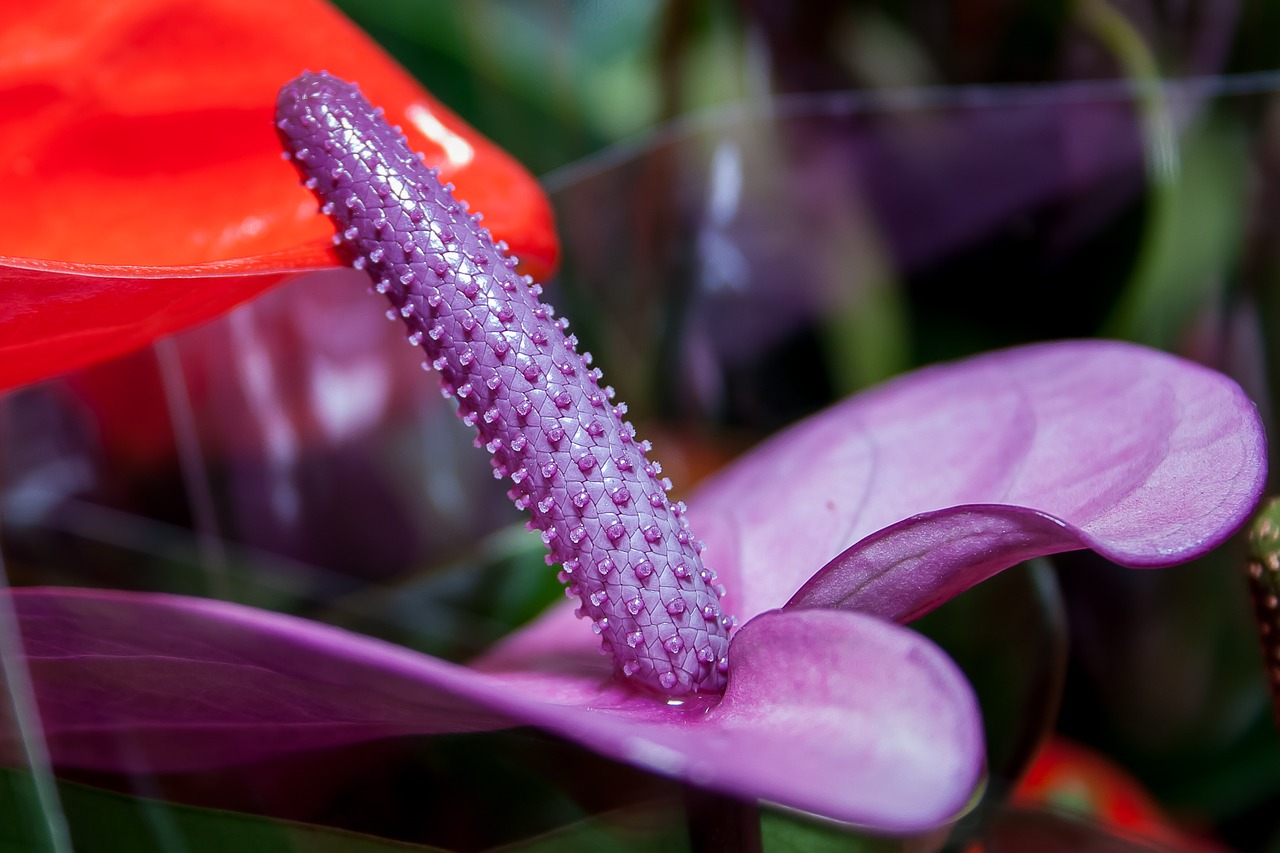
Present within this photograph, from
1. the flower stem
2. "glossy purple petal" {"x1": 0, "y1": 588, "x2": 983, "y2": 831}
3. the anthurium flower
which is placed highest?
the anthurium flower

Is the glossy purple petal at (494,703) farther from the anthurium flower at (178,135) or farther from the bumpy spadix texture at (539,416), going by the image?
the anthurium flower at (178,135)

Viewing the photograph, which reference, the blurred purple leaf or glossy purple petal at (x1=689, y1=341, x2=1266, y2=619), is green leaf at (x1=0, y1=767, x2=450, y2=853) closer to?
the blurred purple leaf

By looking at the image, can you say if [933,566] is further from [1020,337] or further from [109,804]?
[1020,337]

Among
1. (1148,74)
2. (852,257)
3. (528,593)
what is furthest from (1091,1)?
(528,593)

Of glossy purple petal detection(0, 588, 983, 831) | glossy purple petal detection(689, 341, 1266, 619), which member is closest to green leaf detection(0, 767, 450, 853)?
glossy purple petal detection(0, 588, 983, 831)

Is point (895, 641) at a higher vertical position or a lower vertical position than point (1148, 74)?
lower
